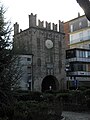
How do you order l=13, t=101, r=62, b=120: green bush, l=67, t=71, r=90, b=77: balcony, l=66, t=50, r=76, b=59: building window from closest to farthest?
l=13, t=101, r=62, b=120: green bush → l=67, t=71, r=90, b=77: balcony → l=66, t=50, r=76, b=59: building window

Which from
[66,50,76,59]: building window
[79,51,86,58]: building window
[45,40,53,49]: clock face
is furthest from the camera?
[79,51,86,58]: building window

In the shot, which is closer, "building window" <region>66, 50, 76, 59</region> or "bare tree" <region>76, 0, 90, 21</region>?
"bare tree" <region>76, 0, 90, 21</region>

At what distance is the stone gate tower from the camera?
196 feet

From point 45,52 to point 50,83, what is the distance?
7.02m

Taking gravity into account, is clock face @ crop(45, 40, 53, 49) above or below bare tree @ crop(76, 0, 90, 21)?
above

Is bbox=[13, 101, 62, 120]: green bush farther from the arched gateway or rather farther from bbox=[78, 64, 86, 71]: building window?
bbox=[78, 64, 86, 71]: building window

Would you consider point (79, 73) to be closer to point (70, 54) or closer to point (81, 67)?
point (81, 67)

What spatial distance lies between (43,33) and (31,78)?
36.2 feet

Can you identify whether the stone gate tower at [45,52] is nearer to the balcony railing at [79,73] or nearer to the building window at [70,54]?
the building window at [70,54]

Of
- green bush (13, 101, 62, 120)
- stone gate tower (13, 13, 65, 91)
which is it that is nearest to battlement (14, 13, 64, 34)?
stone gate tower (13, 13, 65, 91)

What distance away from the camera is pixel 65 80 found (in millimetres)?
63969

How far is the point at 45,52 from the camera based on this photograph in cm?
6234

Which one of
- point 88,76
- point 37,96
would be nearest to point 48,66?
point 88,76

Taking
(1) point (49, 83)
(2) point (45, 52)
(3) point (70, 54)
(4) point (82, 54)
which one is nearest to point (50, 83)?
(1) point (49, 83)
